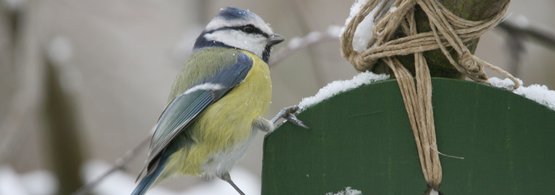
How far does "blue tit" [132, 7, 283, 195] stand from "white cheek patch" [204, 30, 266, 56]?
0.51 feet

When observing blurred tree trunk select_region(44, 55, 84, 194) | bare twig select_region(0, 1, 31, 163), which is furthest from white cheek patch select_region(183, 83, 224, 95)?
blurred tree trunk select_region(44, 55, 84, 194)

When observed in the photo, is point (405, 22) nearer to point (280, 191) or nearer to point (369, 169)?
point (369, 169)

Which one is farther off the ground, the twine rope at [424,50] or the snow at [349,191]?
the twine rope at [424,50]

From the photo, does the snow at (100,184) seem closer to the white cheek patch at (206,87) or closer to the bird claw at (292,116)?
the white cheek patch at (206,87)

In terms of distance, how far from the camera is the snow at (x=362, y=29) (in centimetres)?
171

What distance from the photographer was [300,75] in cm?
534

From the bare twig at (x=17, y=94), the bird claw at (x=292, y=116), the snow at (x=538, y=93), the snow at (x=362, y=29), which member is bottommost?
the bare twig at (x=17, y=94)

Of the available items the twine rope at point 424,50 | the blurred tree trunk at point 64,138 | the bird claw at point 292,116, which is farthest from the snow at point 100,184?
the twine rope at point 424,50

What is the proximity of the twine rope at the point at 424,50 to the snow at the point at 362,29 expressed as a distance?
0.04m

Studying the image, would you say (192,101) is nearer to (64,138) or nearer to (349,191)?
(349,191)

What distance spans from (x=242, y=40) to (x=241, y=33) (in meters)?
0.03

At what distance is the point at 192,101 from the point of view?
7.75ft

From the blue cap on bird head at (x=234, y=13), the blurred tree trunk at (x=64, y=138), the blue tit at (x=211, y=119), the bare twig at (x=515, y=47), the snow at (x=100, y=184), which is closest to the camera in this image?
the blue tit at (x=211, y=119)

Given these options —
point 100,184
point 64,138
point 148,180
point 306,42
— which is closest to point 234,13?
point 306,42
